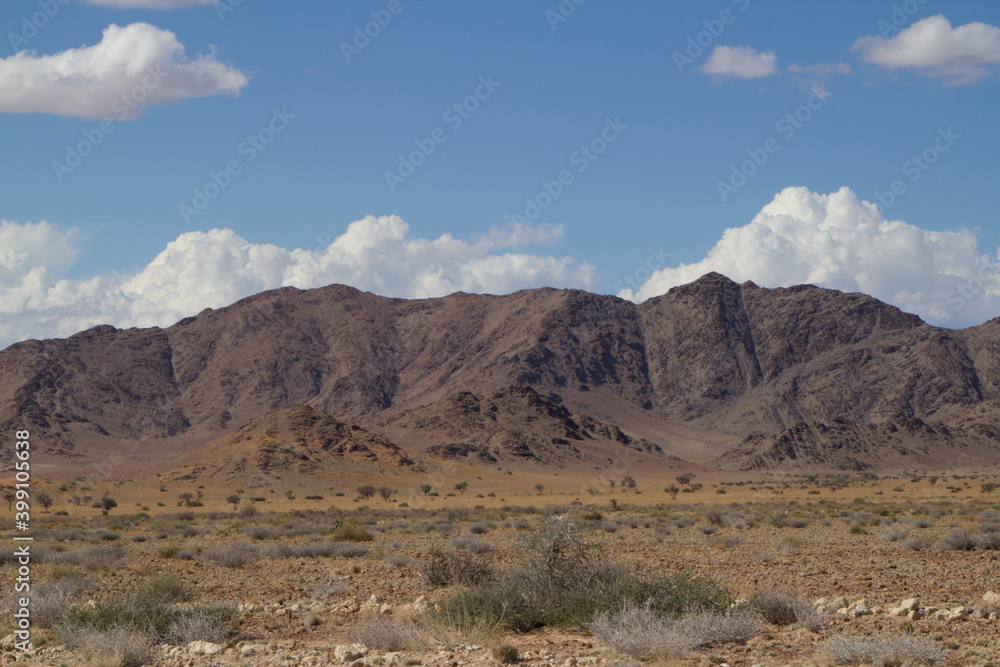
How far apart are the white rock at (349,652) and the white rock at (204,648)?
1.55 m

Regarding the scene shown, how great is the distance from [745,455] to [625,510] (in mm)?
74439

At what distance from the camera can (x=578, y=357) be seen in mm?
162500

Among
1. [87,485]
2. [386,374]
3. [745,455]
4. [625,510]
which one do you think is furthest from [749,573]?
[386,374]

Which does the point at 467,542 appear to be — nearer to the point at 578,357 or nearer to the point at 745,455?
the point at 745,455

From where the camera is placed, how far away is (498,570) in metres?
17.1

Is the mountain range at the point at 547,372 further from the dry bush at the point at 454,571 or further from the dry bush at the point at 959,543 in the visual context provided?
the dry bush at the point at 454,571

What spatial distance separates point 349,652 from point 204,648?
78.5 inches

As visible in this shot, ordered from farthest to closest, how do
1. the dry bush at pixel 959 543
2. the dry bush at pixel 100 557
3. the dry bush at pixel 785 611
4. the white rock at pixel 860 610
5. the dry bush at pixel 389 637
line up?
1. the dry bush at pixel 959 543
2. the dry bush at pixel 100 557
3. the white rock at pixel 860 610
4. the dry bush at pixel 785 611
5. the dry bush at pixel 389 637

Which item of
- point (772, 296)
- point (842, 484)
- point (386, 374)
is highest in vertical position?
point (772, 296)

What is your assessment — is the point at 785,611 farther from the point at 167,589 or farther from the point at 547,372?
the point at 547,372

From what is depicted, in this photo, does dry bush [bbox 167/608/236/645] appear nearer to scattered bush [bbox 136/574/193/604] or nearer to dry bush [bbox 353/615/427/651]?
dry bush [bbox 353/615/427/651]

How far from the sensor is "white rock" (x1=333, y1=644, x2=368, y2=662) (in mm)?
10383

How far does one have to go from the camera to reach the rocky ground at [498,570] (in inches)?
416

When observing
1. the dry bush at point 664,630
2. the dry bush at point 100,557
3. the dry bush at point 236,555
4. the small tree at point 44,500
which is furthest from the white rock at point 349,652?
the small tree at point 44,500
